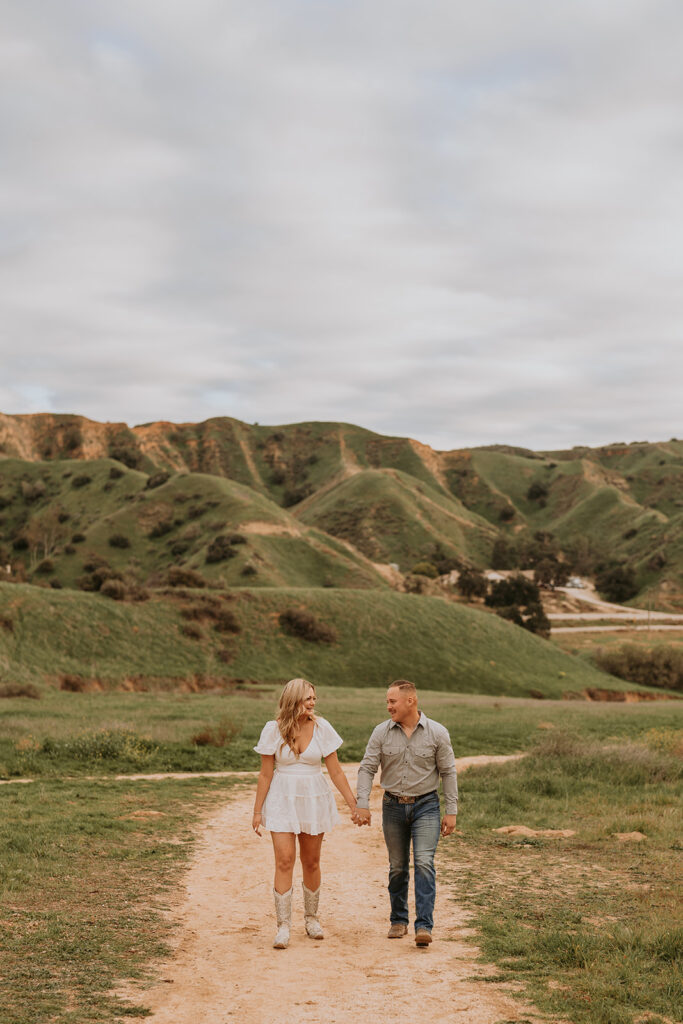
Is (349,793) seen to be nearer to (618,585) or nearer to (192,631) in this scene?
(192,631)

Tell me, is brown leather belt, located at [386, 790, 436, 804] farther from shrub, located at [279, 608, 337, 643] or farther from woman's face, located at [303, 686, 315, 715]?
shrub, located at [279, 608, 337, 643]

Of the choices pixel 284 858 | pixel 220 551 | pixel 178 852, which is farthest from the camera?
pixel 220 551

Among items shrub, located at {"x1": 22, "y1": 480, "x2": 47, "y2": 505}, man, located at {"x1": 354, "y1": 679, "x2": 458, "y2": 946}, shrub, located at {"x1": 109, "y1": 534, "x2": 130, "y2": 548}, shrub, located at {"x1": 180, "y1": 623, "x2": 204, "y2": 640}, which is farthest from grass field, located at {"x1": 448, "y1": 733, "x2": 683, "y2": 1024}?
shrub, located at {"x1": 22, "y1": 480, "x2": 47, "y2": 505}

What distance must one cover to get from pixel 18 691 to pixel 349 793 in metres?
25.2

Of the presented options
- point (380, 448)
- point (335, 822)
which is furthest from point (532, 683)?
point (380, 448)

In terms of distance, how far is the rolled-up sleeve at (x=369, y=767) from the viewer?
7.07 m

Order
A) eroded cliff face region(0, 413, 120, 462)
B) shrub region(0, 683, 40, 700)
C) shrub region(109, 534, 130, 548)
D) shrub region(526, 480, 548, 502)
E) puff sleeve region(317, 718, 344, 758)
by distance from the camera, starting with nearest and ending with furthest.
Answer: puff sleeve region(317, 718, 344, 758)
shrub region(0, 683, 40, 700)
shrub region(109, 534, 130, 548)
eroded cliff face region(0, 413, 120, 462)
shrub region(526, 480, 548, 502)

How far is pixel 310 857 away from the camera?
23.2ft

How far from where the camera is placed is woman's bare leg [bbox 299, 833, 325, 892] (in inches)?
275

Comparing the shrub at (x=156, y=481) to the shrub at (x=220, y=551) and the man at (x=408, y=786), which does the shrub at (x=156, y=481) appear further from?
the man at (x=408, y=786)

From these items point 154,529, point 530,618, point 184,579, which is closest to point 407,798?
point 184,579

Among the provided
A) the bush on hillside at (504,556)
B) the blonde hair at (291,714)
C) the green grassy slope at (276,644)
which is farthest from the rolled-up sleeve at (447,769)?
the bush on hillside at (504,556)

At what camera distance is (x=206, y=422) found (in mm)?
159000

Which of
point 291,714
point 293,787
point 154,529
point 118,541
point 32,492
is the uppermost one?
point 32,492
